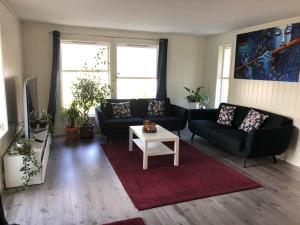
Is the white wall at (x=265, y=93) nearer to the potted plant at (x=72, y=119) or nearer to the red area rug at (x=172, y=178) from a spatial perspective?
the red area rug at (x=172, y=178)

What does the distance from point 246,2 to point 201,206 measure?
2.53 meters

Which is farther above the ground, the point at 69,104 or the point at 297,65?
the point at 297,65

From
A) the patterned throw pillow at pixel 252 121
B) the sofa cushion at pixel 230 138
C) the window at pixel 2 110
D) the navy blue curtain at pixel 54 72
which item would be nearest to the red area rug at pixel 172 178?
the sofa cushion at pixel 230 138

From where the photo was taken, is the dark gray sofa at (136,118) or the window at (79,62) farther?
the window at (79,62)

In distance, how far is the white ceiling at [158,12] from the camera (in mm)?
3229

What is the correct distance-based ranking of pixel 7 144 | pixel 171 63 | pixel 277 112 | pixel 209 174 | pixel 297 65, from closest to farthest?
pixel 7 144 < pixel 209 174 < pixel 297 65 < pixel 277 112 < pixel 171 63

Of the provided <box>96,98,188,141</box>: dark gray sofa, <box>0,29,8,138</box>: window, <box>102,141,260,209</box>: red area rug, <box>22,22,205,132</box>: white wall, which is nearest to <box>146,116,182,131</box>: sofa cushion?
<box>96,98,188,141</box>: dark gray sofa

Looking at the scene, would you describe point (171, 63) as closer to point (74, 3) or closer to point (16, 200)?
point (74, 3)

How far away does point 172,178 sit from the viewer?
3346 mm

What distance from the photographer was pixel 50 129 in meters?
4.28

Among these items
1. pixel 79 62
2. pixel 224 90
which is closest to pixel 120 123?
pixel 79 62

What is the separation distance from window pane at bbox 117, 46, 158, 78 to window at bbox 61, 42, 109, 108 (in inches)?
13.8

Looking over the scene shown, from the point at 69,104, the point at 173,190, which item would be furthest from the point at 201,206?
the point at 69,104

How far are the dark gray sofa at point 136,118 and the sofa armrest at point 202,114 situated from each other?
0.42 feet
